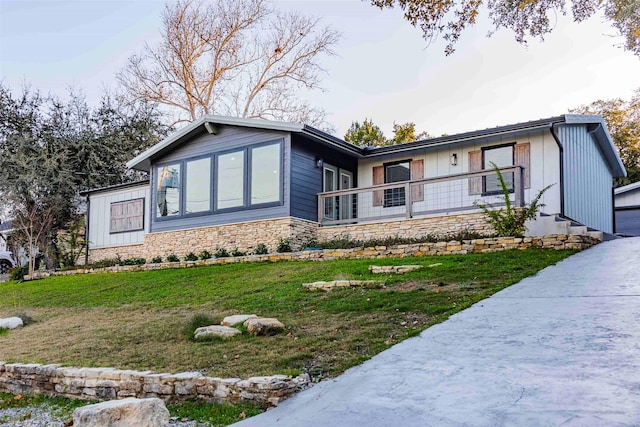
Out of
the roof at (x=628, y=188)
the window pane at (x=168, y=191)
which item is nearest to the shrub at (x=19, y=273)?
the window pane at (x=168, y=191)

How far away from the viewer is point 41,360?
7.15 meters

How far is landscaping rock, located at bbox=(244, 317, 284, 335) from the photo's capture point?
6.95 meters

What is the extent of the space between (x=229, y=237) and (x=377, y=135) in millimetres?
17496

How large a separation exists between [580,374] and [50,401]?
511cm

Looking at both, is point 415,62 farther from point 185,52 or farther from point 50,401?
point 50,401

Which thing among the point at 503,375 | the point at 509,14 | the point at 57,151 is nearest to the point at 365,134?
the point at 57,151

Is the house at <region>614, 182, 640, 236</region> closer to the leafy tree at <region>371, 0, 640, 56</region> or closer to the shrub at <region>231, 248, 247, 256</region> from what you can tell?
the leafy tree at <region>371, 0, 640, 56</region>

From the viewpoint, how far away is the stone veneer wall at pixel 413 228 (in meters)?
13.4

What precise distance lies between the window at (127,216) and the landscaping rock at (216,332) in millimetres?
12538

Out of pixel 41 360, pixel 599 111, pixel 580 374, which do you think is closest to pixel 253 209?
pixel 41 360

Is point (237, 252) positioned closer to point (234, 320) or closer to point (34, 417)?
point (234, 320)

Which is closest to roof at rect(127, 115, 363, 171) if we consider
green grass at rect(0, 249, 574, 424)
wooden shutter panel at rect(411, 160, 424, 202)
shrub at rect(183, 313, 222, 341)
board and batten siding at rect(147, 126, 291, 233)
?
board and batten siding at rect(147, 126, 291, 233)

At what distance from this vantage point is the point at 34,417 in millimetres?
5770

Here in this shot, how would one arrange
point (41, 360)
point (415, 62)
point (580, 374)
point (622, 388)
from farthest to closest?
point (415, 62) < point (41, 360) < point (580, 374) < point (622, 388)
